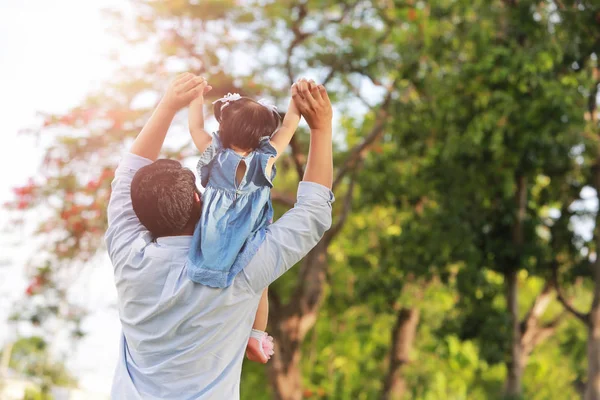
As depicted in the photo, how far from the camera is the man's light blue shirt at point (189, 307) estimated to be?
1.71 metres

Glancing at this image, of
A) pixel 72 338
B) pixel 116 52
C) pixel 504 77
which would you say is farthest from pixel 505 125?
pixel 72 338

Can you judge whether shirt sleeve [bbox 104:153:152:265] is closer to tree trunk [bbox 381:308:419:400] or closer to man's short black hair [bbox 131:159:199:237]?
man's short black hair [bbox 131:159:199:237]

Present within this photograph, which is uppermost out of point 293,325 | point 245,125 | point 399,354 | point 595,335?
point 595,335

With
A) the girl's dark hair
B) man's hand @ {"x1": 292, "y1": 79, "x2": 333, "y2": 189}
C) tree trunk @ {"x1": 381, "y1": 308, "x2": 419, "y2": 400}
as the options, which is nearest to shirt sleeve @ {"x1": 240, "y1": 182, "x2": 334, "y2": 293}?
man's hand @ {"x1": 292, "y1": 79, "x2": 333, "y2": 189}

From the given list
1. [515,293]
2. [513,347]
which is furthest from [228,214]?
[515,293]

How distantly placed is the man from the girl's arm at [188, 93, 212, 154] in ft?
0.68

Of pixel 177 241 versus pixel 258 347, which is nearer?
pixel 177 241

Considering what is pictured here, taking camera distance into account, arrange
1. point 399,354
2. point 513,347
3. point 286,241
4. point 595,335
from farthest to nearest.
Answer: point 399,354 → point 513,347 → point 595,335 → point 286,241

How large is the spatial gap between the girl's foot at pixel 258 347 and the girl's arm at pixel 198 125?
18.5 inches

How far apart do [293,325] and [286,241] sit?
10276 millimetres

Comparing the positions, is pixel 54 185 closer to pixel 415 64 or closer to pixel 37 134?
pixel 37 134

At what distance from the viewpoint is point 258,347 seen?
6.27 ft

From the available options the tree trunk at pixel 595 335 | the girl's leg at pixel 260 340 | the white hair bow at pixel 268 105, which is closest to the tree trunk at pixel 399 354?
the tree trunk at pixel 595 335

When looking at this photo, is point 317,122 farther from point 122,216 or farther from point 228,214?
point 122,216
